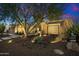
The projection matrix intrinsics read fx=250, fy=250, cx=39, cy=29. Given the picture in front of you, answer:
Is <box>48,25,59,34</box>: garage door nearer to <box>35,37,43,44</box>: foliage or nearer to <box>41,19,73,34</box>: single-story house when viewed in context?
<box>41,19,73,34</box>: single-story house

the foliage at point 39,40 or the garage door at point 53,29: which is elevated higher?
the garage door at point 53,29

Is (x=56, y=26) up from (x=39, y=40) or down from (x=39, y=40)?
up

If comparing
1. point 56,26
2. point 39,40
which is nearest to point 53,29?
point 56,26

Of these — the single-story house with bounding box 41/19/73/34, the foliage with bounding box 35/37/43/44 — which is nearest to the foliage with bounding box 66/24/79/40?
the single-story house with bounding box 41/19/73/34

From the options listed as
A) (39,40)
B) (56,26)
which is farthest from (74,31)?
(39,40)

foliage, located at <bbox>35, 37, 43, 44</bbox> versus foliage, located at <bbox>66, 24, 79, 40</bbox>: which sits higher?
foliage, located at <bbox>66, 24, 79, 40</bbox>

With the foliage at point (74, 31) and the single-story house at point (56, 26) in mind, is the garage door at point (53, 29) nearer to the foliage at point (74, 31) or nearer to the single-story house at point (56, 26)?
the single-story house at point (56, 26)

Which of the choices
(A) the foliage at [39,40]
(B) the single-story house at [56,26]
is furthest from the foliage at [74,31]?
(A) the foliage at [39,40]

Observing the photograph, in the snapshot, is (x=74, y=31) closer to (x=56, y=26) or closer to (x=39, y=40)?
(x=56, y=26)

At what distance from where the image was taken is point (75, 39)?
8.52 feet

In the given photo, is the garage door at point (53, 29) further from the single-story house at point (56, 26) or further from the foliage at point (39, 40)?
the foliage at point (39, 40)

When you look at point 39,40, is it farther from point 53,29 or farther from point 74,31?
point 74,31

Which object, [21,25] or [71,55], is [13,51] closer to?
[21,25]

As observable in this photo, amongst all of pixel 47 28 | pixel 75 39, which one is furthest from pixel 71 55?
pixel 47 28
